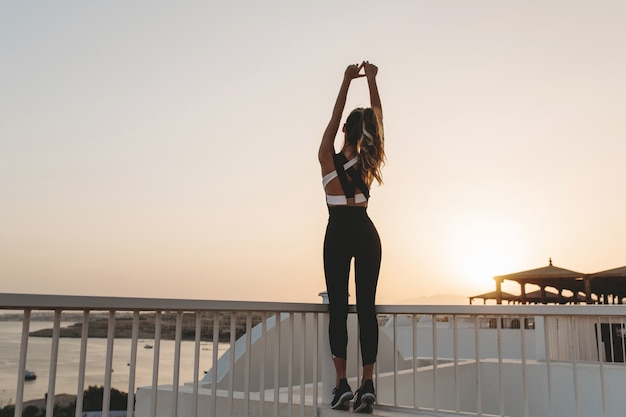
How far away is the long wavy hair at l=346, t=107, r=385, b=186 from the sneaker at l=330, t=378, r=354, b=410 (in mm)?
1071

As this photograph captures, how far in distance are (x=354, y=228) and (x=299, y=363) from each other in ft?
8.96

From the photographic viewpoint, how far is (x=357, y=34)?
630 cm

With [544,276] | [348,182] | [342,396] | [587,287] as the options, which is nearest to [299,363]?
[342,396]

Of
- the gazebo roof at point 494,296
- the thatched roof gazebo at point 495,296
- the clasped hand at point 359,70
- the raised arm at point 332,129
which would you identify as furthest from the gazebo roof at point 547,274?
the raised arm at point 332,129

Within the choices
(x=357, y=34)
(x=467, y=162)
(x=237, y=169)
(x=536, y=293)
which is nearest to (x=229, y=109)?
(x=237, y=169)

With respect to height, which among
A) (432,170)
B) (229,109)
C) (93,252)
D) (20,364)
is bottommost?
(20,364)

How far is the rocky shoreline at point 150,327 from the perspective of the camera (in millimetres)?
1957

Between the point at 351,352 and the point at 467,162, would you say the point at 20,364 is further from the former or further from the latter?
the point at 467,162

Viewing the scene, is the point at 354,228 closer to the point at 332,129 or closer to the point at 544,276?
the point at 332,129

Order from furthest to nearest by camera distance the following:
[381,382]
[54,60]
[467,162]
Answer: [467,162] < [54,60] < [381,382]

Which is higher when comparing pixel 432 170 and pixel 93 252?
pixel 432 170

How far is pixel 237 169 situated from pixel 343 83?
223 inches

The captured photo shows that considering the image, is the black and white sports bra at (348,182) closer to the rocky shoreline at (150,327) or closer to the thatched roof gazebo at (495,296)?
the rocky shoreline at (150,327)

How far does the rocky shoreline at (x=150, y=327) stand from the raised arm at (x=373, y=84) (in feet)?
4.19
